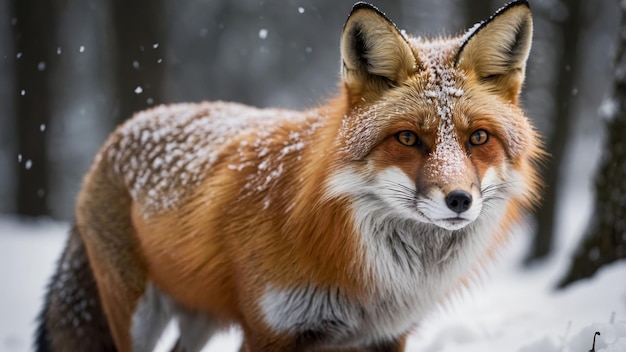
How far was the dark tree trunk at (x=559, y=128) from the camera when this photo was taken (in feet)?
35.2

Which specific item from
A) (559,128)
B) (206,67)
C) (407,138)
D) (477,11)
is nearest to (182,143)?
(407,138)

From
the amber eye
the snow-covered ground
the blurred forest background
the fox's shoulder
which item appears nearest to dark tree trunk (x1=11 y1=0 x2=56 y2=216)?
the blurred forest background

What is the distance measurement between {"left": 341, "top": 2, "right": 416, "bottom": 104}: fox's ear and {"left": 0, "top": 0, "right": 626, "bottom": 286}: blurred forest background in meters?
0.79

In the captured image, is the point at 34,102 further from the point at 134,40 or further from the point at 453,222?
the point at 453,222

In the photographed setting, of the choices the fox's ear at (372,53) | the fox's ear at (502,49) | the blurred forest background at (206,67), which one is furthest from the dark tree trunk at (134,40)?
the fox's ear at (502,49)

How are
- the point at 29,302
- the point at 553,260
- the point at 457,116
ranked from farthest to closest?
the point at 553,260
the point at 29,302
the point at 457,116

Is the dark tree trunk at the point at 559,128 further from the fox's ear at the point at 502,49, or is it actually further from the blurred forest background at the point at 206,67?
the fox's ear at the point at 502,49

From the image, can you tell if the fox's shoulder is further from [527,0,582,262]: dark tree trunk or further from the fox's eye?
[527,0,582,262]: dark tree trunk

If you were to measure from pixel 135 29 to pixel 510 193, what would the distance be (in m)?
9.79

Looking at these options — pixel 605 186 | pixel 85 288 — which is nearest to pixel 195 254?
pixel 85 288

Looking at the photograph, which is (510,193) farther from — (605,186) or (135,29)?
(135,29)

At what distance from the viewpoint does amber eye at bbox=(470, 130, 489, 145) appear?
3.21 m

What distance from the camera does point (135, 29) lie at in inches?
464

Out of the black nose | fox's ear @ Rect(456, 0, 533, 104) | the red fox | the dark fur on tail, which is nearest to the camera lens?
the black nose
